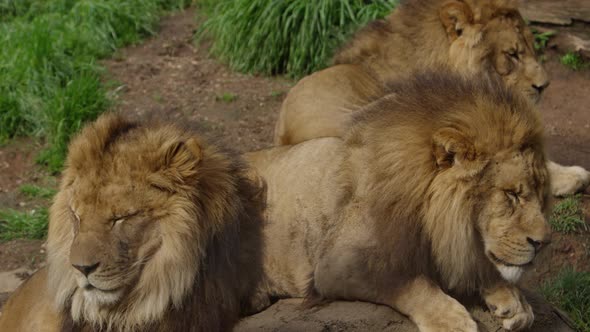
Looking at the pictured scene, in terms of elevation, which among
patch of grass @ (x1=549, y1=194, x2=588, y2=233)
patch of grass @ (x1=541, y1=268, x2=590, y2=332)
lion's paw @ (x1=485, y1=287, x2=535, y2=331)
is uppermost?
lion's paw @ (x1=485, y1=287, x2=535, y2=331)

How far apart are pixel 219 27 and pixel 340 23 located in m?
1.25

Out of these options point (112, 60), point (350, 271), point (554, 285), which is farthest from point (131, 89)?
point (350, 271)

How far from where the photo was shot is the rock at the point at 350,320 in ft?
13.0

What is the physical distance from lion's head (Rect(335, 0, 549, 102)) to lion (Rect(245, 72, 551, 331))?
2.15 m

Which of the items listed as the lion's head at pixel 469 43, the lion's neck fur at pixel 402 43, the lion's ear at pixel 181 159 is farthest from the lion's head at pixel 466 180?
the lion's neck fur at pixel 402 43

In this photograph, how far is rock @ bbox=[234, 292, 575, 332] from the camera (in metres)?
3.96

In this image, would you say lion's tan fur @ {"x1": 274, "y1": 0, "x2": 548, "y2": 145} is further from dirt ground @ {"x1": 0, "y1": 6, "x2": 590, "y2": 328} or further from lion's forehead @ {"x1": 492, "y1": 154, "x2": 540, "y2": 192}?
lion's forehead @ {"x1": 492, "y1": 154, "x2": 540, "y2": 192}

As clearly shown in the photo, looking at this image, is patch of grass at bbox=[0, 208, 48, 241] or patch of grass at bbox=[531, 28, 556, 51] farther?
patch of grass at bbox=[531, 28, 556, 51]

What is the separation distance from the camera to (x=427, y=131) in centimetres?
390

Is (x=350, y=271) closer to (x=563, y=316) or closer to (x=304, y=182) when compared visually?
(x=304, y=182)

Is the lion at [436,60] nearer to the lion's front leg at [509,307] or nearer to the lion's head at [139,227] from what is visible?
the lion's head at [139,227]

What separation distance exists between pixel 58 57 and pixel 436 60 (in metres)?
3.74

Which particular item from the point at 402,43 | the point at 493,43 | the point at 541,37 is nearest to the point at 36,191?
the point at 402,43

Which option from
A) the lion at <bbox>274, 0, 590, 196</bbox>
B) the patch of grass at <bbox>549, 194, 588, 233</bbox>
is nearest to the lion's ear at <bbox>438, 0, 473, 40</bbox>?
the lion at <bbox>274, 0, 590, 196</bbox>
